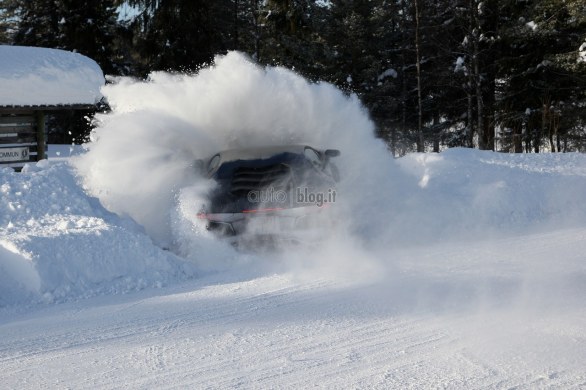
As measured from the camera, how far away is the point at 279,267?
23.2 ft

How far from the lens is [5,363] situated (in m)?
4.35

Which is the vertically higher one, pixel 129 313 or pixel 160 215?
pixel 160 215

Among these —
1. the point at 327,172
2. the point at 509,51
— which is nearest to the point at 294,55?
the point at 509,51

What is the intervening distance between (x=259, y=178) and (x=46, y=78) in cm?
1133

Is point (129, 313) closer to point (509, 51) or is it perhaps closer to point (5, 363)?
point (5, 363)

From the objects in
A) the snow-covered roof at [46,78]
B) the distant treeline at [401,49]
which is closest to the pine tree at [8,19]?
the distant treeline at [401,49]

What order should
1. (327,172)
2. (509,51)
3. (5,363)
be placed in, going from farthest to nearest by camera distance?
(509,51) → (327,172) → (5,363)

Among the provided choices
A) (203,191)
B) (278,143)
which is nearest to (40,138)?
(278,143)

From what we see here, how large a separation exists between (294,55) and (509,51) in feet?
34.1

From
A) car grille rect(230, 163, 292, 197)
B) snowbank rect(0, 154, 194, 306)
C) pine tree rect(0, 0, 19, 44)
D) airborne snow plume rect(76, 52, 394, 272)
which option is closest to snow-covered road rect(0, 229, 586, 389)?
snowbank rect(0, 154, 194, 306)

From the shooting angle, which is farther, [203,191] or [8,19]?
[8,19]

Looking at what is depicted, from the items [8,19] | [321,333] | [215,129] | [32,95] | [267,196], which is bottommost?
[321,333]

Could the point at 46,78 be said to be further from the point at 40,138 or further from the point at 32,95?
the point at 40,138

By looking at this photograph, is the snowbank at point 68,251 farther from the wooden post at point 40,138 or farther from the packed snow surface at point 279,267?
the wooden post at point 40,138
